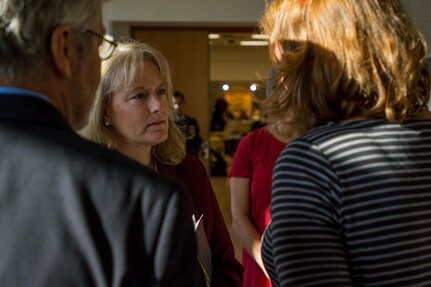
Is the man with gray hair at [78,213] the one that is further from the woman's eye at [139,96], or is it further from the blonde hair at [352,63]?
the woman's eye at [139,96]

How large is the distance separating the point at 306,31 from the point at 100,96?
988 mm

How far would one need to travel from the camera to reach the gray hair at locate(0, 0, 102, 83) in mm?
800

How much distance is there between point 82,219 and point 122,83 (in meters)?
1.05

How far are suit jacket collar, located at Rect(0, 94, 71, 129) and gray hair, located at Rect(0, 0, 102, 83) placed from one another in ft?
0.12

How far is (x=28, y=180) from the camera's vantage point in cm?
76

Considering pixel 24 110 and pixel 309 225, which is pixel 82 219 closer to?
pixel 24 110

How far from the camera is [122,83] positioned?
1.74 meters

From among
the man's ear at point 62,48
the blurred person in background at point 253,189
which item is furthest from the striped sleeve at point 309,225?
the blurred person in background at point 253,189

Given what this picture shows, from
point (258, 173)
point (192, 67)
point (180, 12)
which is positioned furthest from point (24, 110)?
point (192, 67)

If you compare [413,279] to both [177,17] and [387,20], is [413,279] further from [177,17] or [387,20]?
[177,17]

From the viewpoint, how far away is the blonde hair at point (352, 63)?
0.91 metres

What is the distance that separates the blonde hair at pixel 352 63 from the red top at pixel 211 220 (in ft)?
2.38

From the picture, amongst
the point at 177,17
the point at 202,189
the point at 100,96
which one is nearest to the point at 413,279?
the point at 202,189

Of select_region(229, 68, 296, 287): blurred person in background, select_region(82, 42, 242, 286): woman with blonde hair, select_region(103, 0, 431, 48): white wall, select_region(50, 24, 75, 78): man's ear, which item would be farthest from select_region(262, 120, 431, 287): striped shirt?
select_region(103, 0, 431, 48): white wall
